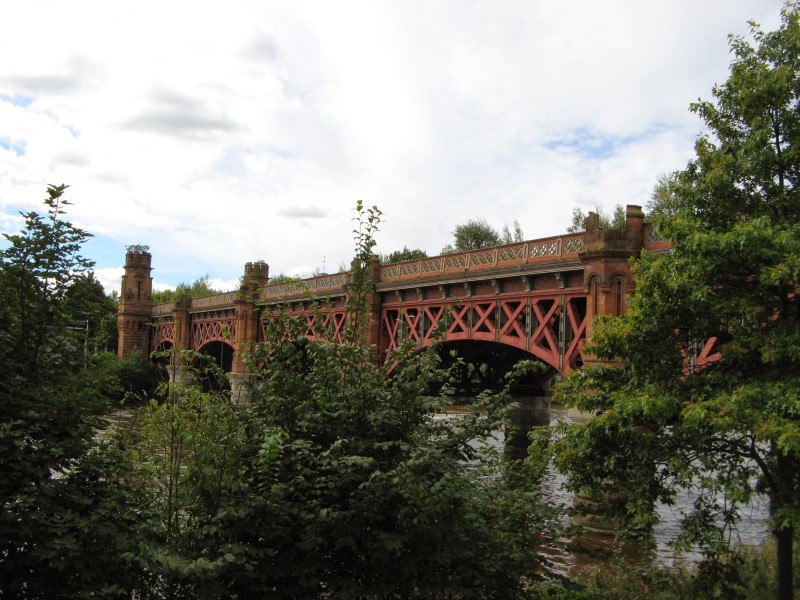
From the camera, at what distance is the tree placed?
6898mm

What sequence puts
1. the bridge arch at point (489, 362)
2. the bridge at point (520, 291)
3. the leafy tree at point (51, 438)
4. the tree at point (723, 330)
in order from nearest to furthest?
the leafy tree at point (51, 438) < the tree at point (723, 330) < the bridge at point (520, 291) < the bridge arch at point (489, 362)

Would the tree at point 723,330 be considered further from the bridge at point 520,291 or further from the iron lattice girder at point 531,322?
the iron lattice girder at point 531,322

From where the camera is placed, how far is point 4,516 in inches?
202

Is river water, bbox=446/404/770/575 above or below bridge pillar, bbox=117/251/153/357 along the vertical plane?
below

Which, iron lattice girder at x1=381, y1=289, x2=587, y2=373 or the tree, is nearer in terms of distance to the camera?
the tree

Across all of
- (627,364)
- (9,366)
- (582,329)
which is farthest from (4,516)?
(582,329)

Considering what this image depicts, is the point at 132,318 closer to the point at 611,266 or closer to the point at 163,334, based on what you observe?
the point at 163,334

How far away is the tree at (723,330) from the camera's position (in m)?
6.90

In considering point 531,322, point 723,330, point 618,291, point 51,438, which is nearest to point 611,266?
point 618,291

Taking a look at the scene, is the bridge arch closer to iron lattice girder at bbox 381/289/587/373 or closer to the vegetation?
iron lattice girder at bbox 381/289/587/373

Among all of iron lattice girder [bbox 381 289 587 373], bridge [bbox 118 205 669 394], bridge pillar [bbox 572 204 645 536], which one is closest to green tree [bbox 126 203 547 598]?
bridge [bbox 118 205 669 394]

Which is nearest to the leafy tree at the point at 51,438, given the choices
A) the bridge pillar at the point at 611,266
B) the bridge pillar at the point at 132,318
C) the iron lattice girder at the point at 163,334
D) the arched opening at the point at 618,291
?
the bridge pillar at the point at 611,266

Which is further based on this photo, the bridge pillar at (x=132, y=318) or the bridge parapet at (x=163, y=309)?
A: the bridge pillar at (x=132, y=318)

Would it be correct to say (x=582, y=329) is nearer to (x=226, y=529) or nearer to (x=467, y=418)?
(x=467, y=418)
